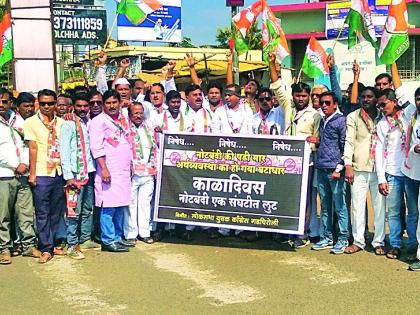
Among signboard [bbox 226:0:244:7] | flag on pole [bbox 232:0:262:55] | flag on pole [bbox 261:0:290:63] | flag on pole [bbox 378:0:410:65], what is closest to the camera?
flag on pole [bbox 378:0:410:65]

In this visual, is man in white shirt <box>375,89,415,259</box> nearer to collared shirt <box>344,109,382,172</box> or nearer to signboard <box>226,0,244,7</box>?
collared shirt <box>344,109,382,172</box>

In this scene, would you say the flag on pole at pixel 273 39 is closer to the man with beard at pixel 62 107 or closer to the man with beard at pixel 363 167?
the man with beard at pixel 363 167

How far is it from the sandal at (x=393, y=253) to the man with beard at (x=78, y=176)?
3323mm

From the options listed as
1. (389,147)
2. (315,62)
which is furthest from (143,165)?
(315,62)

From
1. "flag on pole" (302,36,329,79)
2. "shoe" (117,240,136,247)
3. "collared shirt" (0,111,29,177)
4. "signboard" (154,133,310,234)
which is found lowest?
"shoe" (117,240,136,247)

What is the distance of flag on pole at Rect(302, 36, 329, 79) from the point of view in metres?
10.3

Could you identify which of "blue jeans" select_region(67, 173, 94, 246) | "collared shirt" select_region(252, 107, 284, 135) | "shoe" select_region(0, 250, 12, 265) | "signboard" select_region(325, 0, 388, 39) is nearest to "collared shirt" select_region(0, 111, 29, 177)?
"blue jeans" select_region(67, 173, 94, 246)

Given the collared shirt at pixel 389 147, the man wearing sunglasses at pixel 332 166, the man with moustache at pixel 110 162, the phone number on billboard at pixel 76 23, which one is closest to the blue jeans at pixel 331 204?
the man wearing sunglasses at pixel 332 166

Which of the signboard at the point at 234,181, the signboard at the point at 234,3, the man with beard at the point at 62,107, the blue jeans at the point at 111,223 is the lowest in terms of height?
the blue jeans at the point at 111,223

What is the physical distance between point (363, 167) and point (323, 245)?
1023 millimetres

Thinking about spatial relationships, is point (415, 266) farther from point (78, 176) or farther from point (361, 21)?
point (361, 21)

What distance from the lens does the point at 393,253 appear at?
6043mm

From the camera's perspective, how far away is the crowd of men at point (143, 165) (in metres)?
6.05

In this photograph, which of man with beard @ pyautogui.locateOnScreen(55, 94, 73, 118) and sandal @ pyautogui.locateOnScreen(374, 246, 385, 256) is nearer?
sandal @ pyautogui.locateOnScreen(374, 246, 385, 256)
